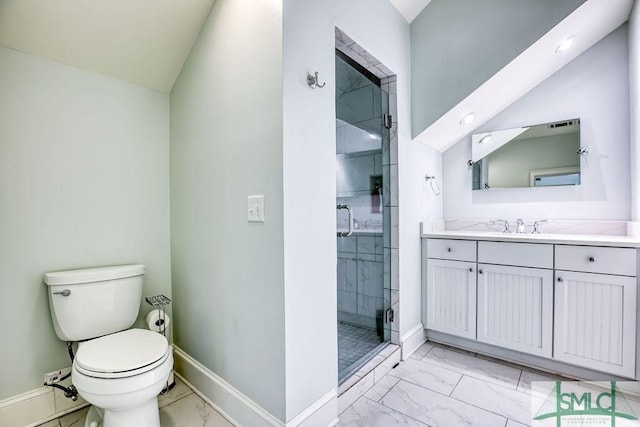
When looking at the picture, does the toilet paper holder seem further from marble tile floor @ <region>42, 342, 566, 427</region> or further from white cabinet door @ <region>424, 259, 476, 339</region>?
white cabinet door @ <region>424, 259, 476, 339</region>

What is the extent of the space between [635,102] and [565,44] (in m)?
0.57

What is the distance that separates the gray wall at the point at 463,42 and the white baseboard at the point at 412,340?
152cm

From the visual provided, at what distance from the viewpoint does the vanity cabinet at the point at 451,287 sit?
214 centimetres

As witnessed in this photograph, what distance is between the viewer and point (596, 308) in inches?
67.3

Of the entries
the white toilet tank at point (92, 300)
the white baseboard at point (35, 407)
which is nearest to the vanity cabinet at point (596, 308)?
the white toilet tank at point (92, 300)

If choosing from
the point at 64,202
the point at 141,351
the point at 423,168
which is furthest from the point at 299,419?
the point at 423,168

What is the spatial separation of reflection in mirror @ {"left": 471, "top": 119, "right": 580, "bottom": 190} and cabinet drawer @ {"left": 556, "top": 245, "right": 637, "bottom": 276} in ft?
2.42

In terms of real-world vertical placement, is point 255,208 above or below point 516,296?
above

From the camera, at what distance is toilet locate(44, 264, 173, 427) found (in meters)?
1.20

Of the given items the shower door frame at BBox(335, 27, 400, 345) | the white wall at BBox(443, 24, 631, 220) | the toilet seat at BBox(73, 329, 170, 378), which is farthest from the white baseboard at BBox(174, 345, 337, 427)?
the white wall at BBox(443, 24, 631, 220)

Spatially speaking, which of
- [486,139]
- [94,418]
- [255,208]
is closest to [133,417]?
[94,418]

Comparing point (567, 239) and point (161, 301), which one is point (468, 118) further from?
point (161, 301)

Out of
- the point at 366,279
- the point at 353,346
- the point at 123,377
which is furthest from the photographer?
the point at 366,279

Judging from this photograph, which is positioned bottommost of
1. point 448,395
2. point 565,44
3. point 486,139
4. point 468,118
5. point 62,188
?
point 448,395
